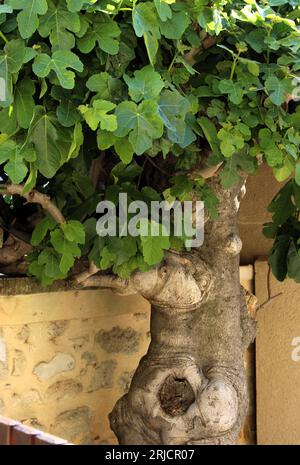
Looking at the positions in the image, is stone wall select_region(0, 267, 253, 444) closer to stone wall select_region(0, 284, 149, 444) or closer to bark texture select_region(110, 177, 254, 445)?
stone wall select_region(0, 284, 149, 444)

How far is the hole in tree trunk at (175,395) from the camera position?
3.80 metres

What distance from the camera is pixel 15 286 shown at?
3863 mm

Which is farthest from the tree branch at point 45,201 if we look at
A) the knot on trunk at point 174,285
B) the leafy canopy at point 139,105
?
the knot on trunk at point 174,285

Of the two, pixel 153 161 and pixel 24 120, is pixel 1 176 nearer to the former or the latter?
pixel 153 161

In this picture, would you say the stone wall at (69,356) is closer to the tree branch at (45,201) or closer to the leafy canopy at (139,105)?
the leafy canopy at (139,105)

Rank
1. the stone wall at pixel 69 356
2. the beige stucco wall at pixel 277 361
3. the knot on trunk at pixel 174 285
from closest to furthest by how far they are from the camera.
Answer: the knot on trunk at pixel 174 285 → the stone wall at pixel 69 356 → the beige stucco wall at pixel 277 361

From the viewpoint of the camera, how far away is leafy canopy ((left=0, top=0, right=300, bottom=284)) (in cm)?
267

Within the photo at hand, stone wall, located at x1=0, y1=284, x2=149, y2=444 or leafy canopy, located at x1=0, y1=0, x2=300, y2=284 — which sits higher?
leafy canopy, located at x1=0, y1=0, x2=300, y2=284

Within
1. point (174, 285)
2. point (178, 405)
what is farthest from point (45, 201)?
point (178, 405)

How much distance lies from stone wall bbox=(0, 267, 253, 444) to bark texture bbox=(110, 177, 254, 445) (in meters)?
0.24

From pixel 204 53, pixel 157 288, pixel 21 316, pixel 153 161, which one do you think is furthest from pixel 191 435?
pixel 204 53

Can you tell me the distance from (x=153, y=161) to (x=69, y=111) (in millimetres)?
1029

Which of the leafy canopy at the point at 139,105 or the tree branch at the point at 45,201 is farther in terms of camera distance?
the tree branch at the point at 45,201

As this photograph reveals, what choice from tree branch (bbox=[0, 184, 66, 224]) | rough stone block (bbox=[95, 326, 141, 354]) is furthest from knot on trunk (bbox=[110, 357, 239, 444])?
tree branch (bbox=[0, 184, 66, 224])
